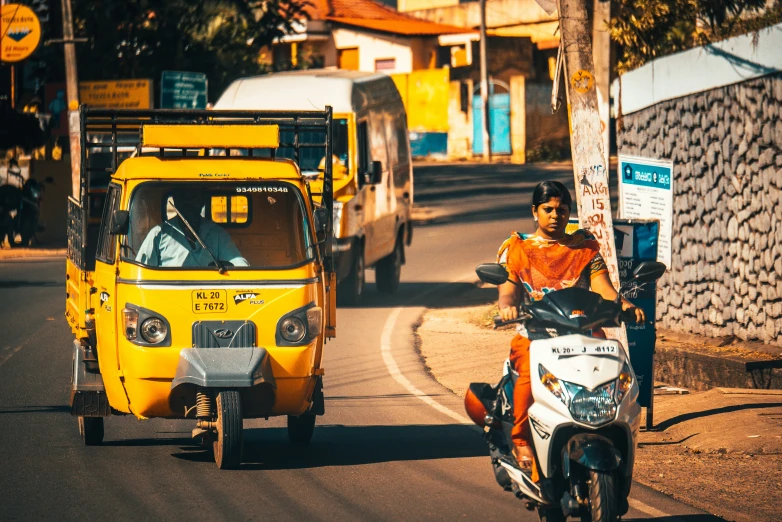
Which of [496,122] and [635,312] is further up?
[496,122]

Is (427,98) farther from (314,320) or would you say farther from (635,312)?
(635,312)

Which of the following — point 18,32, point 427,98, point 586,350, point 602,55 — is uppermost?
point 18,32

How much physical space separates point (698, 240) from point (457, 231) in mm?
14470

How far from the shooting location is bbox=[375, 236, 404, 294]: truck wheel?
1947cm

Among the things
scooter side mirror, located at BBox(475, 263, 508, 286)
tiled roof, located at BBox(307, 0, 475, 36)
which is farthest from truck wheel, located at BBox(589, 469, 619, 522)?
tiled roof, located at BBox(307, 0, 475, 36)

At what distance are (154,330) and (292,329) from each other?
2.95ft

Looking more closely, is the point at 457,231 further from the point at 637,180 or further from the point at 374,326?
the point at 637,180

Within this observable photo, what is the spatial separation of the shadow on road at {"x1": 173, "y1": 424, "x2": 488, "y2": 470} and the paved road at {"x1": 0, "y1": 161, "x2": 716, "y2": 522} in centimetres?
1

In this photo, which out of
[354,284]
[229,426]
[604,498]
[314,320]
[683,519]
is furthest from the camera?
[354,284]

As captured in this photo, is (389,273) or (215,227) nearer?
(215,227)

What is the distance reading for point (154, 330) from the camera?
8.04 meters

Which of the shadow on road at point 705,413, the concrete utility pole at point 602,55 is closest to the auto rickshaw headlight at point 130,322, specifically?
the shadow on road at point 705,413

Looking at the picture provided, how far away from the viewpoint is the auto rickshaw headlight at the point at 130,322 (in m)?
8.05

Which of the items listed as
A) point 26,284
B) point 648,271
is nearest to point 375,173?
point 26,284
